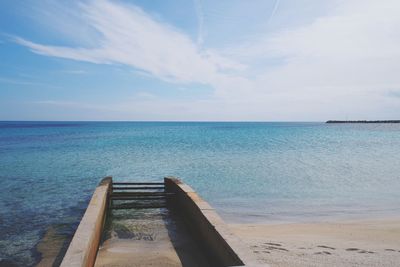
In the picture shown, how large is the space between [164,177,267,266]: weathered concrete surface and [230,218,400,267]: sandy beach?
770 mm

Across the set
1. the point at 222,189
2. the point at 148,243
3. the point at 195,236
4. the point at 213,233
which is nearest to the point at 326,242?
the point at 195,236

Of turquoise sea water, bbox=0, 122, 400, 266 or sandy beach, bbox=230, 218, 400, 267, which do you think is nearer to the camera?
sandy beach, bbox=230, 218, 400, 267

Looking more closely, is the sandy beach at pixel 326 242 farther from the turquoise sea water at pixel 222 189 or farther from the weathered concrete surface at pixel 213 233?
the turquoise sea water at pixel 222 189

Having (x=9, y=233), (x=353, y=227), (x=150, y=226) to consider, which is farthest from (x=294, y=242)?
(x=9, y=233)

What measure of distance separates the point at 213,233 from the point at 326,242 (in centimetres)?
363

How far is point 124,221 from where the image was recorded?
809 centimetres

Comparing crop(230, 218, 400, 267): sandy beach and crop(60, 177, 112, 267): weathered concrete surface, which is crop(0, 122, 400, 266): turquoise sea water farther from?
crop(60, 177, 112, 267): weathered concrete surface

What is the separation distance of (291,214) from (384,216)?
2834 millimetres

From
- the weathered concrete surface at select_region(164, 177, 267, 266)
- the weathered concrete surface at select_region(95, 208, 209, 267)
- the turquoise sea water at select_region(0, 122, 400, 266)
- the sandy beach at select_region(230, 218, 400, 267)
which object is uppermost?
the weathered concrete surface at select_region(164, 177, 267, 266)

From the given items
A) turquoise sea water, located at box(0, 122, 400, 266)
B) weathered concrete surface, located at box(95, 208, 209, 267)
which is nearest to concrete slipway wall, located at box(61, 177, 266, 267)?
weathered concrete surface, located at box(95, 208, 209, 267)

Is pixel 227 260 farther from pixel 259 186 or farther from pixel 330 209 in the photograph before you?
pixel 259 186

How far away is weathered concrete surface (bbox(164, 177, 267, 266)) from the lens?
4016 mm

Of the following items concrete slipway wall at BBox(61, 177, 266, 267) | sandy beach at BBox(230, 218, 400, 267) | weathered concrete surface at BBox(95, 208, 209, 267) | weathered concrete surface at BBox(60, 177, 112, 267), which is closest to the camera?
weathered concrete surface at BBox(60, 177, 112, 267)

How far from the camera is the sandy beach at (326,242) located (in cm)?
623
